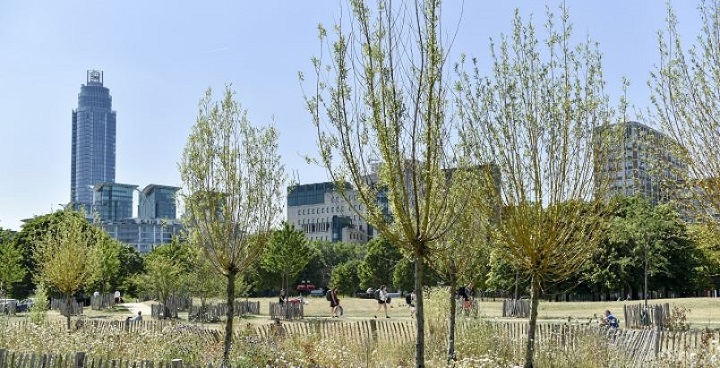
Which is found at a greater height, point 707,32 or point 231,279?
point 707,32

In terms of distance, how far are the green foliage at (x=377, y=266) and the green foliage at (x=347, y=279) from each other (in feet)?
23.0

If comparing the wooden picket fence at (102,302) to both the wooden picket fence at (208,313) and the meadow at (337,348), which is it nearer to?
the wooden picket fence at (208,313)

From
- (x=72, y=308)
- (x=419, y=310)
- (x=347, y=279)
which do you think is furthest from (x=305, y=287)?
(x=419, y=310)

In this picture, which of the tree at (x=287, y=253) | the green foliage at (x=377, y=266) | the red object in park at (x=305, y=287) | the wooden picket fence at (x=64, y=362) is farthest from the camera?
the red object in park at (x=305, y=287)

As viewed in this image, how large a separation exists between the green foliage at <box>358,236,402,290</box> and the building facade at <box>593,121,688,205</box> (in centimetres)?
6784

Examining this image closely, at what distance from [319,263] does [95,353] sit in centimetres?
9703

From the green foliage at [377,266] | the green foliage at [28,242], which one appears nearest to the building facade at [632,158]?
the green foliage at [28,242]

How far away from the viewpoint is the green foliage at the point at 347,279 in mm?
93250

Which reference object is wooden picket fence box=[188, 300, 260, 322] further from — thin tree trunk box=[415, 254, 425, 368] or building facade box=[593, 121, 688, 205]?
thin tree trunk box=[415, 254, 425, 368]

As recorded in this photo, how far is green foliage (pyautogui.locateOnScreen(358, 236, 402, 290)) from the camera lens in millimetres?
83250

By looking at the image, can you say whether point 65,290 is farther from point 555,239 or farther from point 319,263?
point 319,263

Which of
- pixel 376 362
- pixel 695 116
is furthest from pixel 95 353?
pixel 695 116

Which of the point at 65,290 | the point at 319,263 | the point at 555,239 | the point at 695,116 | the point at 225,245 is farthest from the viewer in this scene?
the point at 319,263

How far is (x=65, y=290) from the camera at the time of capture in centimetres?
3234
